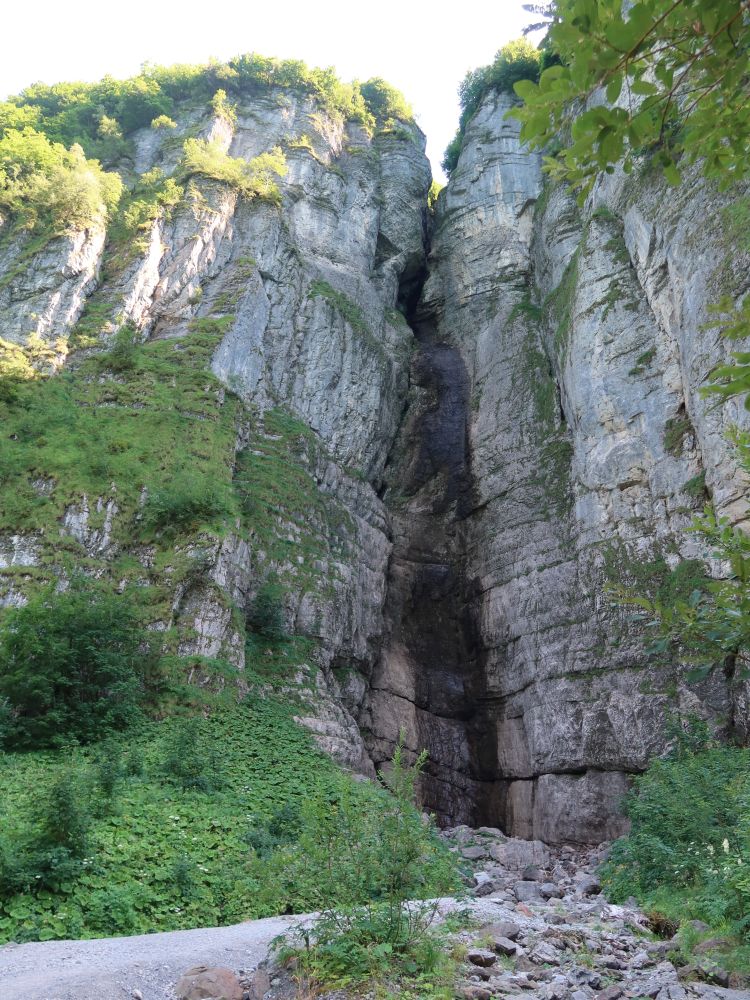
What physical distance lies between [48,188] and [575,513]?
2236 centimetres

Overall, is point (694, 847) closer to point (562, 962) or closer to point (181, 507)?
point (562, 962)

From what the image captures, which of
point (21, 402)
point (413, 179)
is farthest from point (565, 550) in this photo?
point (413, 179)

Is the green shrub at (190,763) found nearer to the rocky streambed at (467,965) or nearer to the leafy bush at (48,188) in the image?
the rocky streambed at (467,965)

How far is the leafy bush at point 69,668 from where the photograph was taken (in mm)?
11750

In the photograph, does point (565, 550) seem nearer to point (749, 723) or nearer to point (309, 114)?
point (749, 723)

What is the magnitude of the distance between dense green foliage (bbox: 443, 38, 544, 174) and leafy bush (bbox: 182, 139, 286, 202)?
1356 centimetres

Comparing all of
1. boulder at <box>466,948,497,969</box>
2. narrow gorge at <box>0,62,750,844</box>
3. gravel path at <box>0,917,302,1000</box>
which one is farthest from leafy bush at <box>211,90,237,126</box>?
boulder at <box>466,948,497,969</box>

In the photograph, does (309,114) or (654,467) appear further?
(309,114)

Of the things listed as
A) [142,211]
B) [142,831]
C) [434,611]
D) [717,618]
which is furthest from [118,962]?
[142,211]

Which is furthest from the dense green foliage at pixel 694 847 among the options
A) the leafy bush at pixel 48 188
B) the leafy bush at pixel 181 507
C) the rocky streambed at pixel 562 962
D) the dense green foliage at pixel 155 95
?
the dense green foliage at pixel 155 95

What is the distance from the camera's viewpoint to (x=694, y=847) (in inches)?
340

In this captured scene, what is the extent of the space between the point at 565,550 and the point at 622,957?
48.5 ft

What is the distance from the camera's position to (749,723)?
44.9 ft

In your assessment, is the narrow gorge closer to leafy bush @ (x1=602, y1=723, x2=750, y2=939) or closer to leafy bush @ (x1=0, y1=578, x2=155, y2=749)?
leafy bush @ (x1=0, y1=578, x2=155, y2=749)
